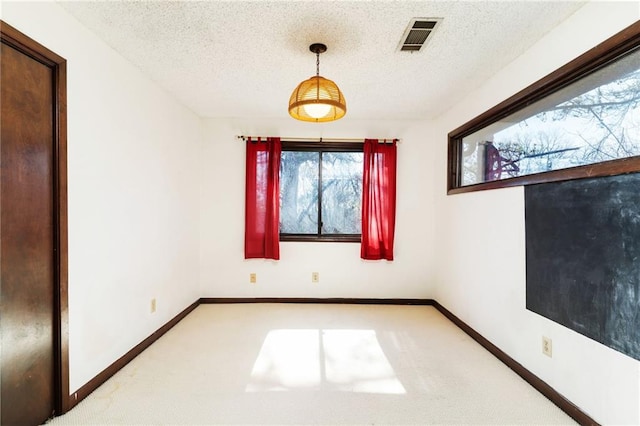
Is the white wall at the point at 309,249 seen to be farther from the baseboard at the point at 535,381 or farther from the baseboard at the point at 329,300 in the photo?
the baseboard at the point at 535,381

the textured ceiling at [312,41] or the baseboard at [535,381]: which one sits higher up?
the textured ceiling at [312,41]

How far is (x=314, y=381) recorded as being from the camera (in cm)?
208

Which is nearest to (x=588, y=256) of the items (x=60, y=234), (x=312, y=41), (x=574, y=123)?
(x=574, y=123)

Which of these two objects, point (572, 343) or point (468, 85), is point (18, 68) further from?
point (572, 343)

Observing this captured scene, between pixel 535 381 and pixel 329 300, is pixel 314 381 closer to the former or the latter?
pixel 535 381

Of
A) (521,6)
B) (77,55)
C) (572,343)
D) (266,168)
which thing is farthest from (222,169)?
(572,343)

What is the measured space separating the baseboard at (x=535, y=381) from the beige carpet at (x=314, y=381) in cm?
4

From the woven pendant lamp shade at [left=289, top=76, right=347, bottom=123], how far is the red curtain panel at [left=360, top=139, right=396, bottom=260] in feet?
5.90

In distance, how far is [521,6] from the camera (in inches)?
66.9

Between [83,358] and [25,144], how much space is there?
4.31 feet

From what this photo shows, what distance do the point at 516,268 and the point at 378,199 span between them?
5.82 ft

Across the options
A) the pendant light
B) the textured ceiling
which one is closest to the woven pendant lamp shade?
the pendant light

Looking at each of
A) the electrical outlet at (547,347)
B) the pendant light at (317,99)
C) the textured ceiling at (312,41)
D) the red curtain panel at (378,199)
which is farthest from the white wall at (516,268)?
the pendant light at (317,99)

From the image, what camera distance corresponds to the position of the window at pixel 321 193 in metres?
3.90
